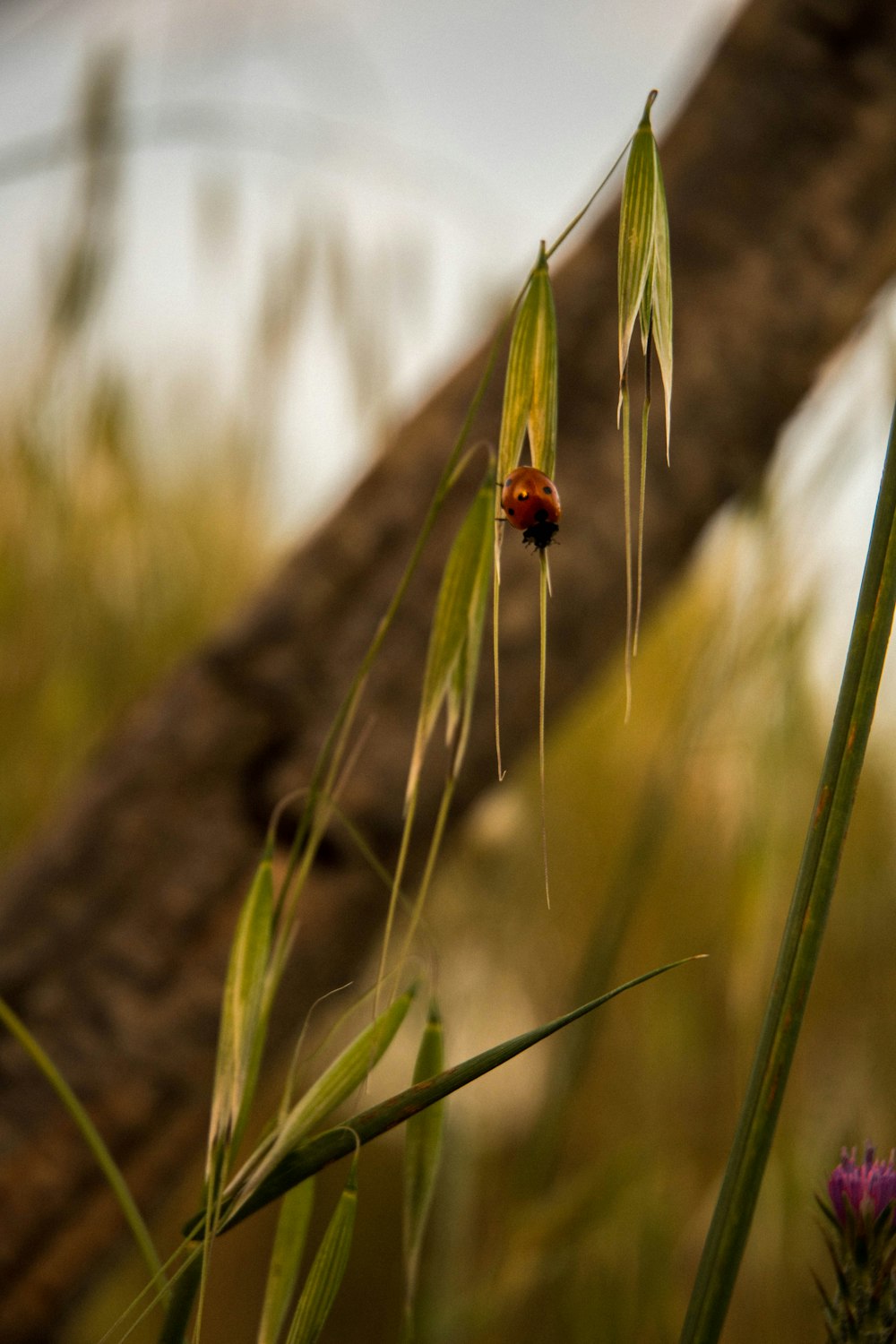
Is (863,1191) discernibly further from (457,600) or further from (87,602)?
(87,602)

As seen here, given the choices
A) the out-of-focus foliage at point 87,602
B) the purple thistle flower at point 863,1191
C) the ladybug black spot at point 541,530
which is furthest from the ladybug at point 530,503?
the out-of-focus foliage at point 87,602

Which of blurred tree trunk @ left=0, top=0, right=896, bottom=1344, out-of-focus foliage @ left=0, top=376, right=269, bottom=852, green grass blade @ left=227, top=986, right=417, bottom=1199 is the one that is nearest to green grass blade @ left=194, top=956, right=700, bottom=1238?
green grass blade @ left=227, top=986, right=417, bottom=1199

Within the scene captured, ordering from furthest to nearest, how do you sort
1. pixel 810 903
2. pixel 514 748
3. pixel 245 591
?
pixel 245 591, pixel 514 748, pixel 810 903

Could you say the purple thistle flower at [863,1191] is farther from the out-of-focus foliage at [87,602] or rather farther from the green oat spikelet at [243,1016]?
the out-of-focus foliage at [87,602]

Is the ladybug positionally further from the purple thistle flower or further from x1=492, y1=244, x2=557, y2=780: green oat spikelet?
the purple thistle flower

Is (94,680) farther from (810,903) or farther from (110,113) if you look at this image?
(810,903)

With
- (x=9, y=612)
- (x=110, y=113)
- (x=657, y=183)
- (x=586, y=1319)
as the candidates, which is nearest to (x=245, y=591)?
(x=9, y=612)
